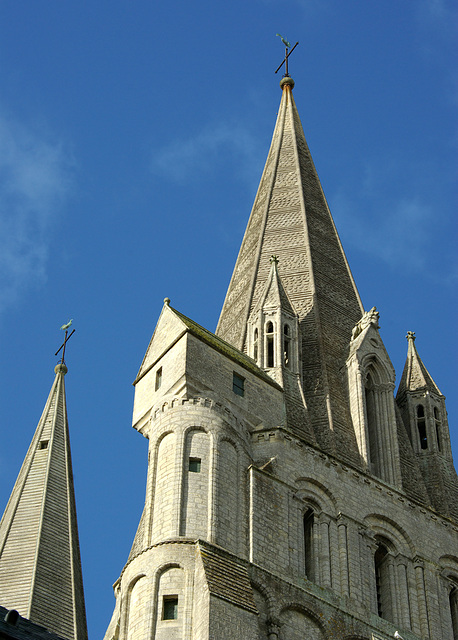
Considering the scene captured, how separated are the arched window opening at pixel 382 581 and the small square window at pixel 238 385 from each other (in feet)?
18.6

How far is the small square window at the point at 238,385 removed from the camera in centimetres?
3769

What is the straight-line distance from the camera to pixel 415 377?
44750mm

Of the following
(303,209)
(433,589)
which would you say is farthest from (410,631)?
(303,209)

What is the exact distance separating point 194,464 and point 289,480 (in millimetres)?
2929

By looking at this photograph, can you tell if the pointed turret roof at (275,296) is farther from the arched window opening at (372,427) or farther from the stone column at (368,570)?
the stone column at (368,570)

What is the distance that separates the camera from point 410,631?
35.0m

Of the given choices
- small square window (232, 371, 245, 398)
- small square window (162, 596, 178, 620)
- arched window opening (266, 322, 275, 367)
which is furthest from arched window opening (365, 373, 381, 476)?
small square window (162, 596, 178, 620)

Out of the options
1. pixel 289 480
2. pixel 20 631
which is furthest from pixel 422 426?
pixel 20 631

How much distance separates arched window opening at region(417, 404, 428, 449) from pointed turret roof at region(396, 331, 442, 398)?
738mm

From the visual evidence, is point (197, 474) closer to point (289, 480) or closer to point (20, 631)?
point (289, 480)

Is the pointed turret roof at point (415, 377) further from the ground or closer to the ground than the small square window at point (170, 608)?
further from the ground

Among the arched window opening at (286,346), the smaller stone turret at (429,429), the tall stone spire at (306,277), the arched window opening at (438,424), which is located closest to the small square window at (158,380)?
the arched window opening at (286,346)

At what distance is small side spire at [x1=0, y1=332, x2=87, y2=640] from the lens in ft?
119

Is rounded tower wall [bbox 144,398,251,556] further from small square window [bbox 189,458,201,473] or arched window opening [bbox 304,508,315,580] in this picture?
arched window opening [bbox 304,508,315,580]
